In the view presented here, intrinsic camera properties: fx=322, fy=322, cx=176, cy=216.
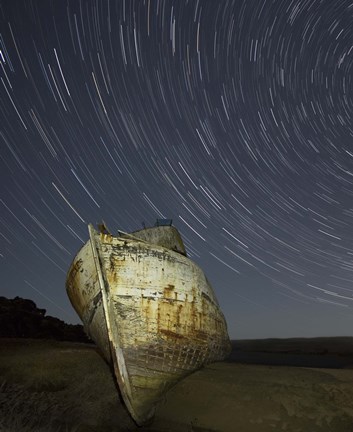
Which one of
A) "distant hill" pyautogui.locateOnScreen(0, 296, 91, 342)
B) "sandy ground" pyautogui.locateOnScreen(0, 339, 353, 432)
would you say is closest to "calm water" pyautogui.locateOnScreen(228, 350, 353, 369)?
"distant hill" pyautogui.locateOnScreen(0, 296, 91, 342)

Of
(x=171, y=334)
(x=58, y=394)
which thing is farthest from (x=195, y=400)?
(x=58, y=394)

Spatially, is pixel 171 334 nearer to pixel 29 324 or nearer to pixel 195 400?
pixel 195 400

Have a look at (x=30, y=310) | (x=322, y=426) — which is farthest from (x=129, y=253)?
(x=30, y=310)

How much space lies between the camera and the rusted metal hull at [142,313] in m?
7.18

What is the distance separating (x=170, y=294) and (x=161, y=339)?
43.2 inches

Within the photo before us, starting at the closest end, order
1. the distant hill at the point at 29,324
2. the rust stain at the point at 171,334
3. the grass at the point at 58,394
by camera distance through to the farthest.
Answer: the grass at the point at 58,394 < the rust stain at the point at 171,334 < the distant hill at the point at 29,324

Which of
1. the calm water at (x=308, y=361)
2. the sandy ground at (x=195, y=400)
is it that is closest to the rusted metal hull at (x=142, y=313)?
the sandy ground at (x=195, y=400)

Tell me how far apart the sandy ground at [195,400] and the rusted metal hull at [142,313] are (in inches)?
23.2

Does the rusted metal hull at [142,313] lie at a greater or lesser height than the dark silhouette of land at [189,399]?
greater

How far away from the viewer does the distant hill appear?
723 inches

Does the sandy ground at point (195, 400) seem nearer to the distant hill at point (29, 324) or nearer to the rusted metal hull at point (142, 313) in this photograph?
the rusted metal hull at point (142, 313)

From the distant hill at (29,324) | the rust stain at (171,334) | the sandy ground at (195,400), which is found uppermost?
the distant hill at (29,324)

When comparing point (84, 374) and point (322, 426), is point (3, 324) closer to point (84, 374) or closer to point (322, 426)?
point (84, 374)

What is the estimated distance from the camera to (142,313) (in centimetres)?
770
